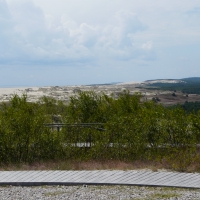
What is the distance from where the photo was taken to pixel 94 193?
785 cm

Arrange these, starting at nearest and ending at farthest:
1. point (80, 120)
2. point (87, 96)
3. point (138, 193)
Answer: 1. point (138, 193)
2. point (80, 120)
3. point (87, 96)

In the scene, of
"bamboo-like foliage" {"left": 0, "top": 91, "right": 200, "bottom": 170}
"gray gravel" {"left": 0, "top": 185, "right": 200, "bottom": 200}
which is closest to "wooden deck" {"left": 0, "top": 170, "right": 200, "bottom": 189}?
"gray gravel" {"left": 0, "top": 185, "right": 200, "bottom": 200}

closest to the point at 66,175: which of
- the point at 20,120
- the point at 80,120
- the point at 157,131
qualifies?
the point at 20,120

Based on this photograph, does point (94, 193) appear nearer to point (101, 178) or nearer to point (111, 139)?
point (101, 178)

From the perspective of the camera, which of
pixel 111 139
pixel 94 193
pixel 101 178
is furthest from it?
pixel 111 139

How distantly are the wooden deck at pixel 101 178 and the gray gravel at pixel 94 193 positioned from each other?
0.19 metres

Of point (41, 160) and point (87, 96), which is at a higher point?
point (87, 96)

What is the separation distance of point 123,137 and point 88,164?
172 cm

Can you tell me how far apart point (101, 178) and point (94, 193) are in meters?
0.99

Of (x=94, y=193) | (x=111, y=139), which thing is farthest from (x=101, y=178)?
(x=111, y=139)

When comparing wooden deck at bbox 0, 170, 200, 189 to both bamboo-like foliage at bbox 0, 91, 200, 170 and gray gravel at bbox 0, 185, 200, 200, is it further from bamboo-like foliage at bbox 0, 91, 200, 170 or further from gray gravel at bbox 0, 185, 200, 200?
bamboo-like foliage at bbox 0, 91, 200, 170

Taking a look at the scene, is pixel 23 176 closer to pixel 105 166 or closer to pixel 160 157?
pixel 105 166

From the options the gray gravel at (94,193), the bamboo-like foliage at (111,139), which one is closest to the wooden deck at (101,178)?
the gray gravel at (94,193)

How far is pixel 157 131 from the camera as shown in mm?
11750
